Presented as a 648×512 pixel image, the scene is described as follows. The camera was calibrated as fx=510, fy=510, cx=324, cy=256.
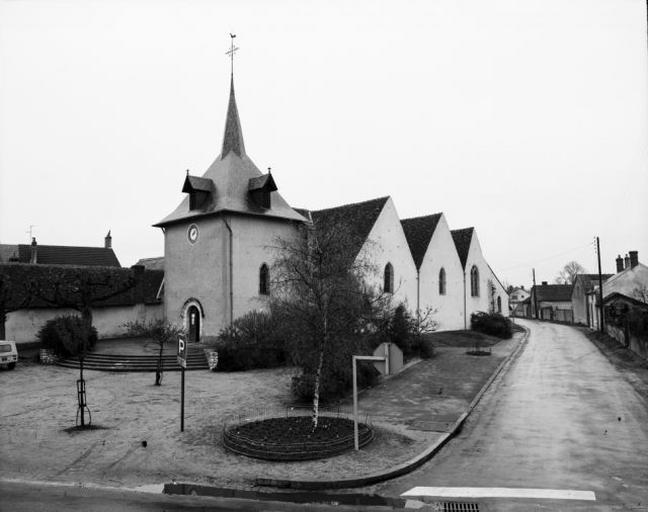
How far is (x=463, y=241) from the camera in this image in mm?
43312

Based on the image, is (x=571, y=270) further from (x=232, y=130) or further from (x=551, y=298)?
(x=232, y=130)

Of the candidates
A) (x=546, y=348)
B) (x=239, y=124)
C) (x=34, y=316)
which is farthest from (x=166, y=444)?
(x=546, y=348)

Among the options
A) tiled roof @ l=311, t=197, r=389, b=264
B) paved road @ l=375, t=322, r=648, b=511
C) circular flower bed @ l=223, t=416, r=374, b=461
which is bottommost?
paved road @ l=375, t=322, r=648, b=511

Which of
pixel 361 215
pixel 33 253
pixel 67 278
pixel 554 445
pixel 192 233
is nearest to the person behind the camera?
pixel 554 445

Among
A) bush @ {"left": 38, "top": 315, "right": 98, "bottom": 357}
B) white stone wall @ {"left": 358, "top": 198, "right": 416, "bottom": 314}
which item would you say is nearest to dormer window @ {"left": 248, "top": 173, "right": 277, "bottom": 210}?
white stone wall @ {"left": 358, "top": 198, "right": 416, "bottom": 314}

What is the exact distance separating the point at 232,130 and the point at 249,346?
15167 millimetres

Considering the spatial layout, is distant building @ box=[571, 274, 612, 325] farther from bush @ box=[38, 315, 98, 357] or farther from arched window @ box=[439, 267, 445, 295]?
bush @ box=[38, 315, 98, 357]

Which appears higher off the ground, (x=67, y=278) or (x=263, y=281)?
(x=67, y=278)

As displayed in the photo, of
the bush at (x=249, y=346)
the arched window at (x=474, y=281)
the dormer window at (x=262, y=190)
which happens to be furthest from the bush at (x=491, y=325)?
the bush at (x=249, y=346)

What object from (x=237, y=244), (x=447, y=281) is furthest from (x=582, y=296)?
(x=237, y=244)

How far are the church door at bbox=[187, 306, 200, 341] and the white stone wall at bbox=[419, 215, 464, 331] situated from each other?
15.4 meters

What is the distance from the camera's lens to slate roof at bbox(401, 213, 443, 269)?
121 feet

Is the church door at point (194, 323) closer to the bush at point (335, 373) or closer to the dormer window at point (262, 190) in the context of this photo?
the dormer window at point (262, 190)

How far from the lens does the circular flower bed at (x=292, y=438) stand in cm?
1052
